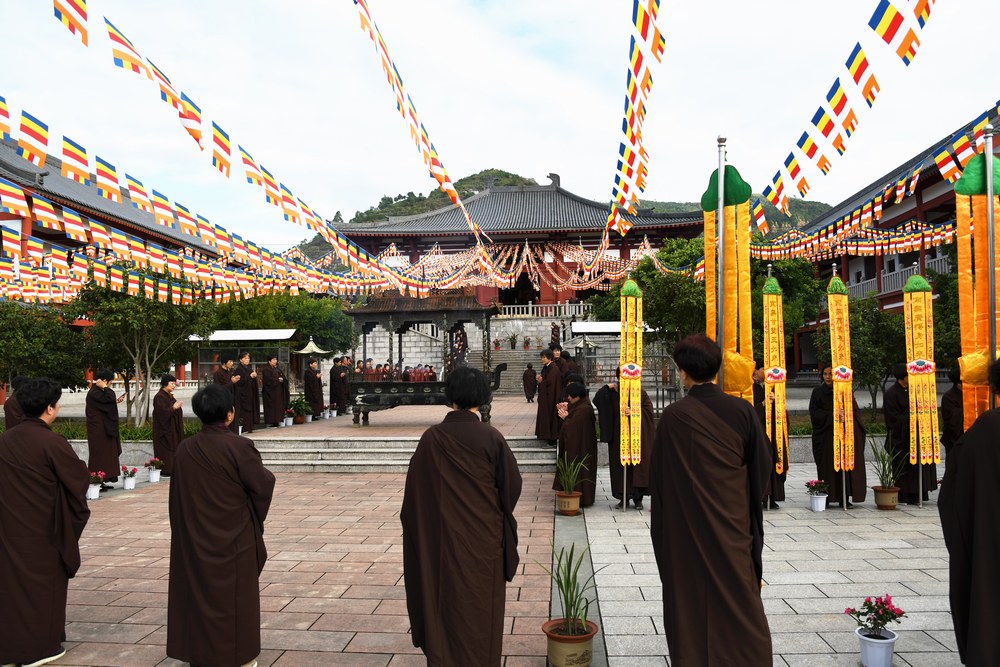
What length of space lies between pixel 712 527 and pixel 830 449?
18.5 ft

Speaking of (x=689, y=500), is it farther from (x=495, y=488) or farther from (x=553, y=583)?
(x=553, y=583)

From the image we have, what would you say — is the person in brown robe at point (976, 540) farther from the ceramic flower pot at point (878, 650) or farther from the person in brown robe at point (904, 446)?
the person in brown robe at point (904, 446)

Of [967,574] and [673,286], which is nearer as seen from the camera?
[967,574]

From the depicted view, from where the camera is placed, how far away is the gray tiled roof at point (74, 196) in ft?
73.8

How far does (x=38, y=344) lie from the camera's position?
1545cm

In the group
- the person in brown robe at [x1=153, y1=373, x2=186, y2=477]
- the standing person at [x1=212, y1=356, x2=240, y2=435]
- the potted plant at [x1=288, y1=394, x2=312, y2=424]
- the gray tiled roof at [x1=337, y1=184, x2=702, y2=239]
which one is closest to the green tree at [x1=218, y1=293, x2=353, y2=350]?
the gray tiled roof at [x1=337, y1=184, x2=702, y2=239]

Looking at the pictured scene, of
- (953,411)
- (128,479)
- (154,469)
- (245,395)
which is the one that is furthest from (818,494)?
(245,395)

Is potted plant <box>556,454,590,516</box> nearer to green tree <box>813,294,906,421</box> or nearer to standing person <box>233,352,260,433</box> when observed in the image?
green tree <box>813,294,906,421</box>

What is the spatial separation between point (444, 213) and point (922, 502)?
1343 inches

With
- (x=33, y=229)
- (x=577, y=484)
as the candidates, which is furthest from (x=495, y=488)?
(x=33, y=229)

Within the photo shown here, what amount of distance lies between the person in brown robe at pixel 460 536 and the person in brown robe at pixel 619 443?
190 inches

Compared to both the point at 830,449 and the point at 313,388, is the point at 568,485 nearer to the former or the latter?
the point at 830,449

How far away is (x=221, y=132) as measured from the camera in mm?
8367

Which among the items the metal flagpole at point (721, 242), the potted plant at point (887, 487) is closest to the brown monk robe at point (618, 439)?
the potted plant at point (887, 487)
